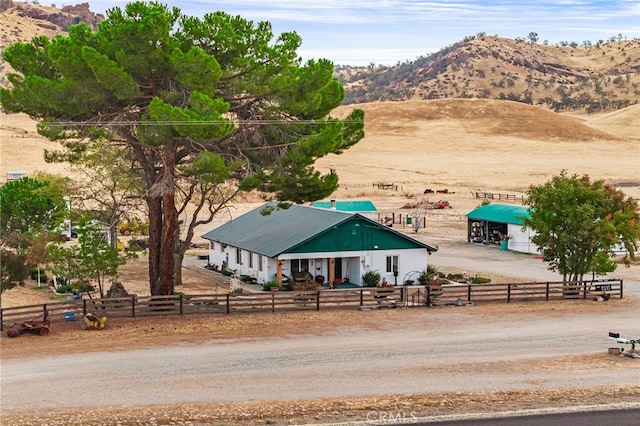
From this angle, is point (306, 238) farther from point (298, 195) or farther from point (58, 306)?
point (58, 306)

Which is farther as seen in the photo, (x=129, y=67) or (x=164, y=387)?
(x=129, y=67)

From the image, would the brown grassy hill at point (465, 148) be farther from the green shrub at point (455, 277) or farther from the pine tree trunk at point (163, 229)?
the pine tree trunk at point (163, 229)

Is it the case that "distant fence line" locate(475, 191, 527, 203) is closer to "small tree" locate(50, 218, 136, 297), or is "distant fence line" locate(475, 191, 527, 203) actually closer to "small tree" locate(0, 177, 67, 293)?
"small tree" locate(0, 177, 67, 293)

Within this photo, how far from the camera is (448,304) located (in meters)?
36.6

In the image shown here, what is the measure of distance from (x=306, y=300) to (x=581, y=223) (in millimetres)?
11715

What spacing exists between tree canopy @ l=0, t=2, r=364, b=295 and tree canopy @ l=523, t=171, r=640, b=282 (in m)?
9.21

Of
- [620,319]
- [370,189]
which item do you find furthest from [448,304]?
[370,189]

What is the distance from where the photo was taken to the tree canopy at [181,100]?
108 feet

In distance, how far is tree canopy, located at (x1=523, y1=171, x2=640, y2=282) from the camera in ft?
125

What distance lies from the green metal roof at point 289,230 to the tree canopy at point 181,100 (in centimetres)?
510

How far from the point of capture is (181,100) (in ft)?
114

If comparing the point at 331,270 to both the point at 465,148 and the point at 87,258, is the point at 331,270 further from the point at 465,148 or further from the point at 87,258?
the point at 465,148

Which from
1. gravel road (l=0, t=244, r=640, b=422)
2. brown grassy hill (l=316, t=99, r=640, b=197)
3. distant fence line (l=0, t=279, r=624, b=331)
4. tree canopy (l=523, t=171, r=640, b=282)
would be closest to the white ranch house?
distant fence line (l=0, t=279, r=624, b=331)

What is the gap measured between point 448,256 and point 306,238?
15.8 m
